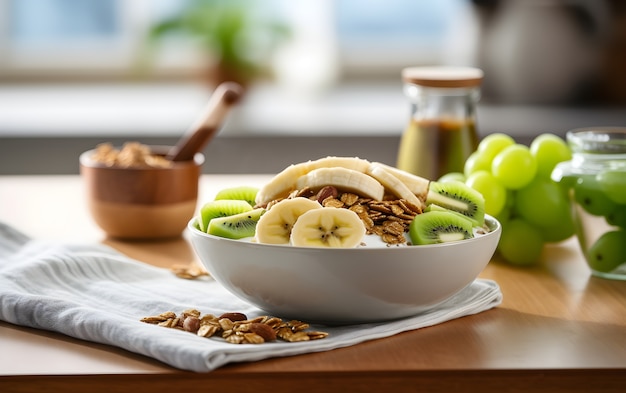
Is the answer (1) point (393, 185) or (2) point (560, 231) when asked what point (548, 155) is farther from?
(1) point (393, 185)

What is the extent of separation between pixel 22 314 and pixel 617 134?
2.51 ft

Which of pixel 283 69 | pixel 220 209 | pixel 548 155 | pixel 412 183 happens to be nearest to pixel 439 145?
pixel 548 155

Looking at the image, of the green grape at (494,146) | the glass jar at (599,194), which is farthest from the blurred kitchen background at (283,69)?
the glass jar at (599,194)

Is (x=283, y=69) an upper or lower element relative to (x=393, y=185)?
lower

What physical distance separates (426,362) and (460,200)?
242mm

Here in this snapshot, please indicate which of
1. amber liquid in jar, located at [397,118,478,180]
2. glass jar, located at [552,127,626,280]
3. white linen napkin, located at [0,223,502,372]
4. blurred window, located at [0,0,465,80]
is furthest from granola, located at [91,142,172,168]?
blurred window, located at [0,0,465,80]

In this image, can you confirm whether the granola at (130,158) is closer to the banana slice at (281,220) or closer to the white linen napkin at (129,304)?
the white linen napkin at (129,304)

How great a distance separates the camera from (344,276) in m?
0.91

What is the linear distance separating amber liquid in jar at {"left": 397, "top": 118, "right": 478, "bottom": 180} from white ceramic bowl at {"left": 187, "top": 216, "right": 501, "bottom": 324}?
0.46 m

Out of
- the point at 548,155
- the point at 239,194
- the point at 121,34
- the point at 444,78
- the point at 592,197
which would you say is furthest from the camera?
the point at 121,34

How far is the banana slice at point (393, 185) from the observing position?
0.99 m

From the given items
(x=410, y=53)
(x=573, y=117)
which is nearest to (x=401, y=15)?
(x=410, y=53)

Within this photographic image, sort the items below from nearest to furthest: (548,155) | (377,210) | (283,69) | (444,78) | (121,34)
Result: (377,210) < (548,155) < (444,78) < (283,69) < (121,34)

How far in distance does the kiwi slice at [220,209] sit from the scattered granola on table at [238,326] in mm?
101
